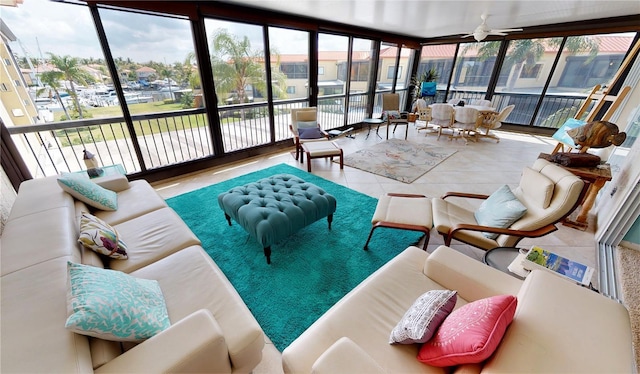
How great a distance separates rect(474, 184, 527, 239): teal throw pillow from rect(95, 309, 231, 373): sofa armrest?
1.98 meters

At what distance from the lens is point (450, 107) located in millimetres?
5402

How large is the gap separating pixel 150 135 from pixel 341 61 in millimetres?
4096

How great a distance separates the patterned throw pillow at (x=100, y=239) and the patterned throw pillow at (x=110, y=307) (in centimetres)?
50

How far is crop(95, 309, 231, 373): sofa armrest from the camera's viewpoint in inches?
32.9

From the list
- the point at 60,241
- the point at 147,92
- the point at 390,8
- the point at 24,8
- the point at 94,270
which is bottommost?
the point at 60,241

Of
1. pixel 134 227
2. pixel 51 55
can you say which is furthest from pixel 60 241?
pixel 51 55

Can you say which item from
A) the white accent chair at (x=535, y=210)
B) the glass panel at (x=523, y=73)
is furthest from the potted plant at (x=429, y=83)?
the white accent chair at (x=535, y=210)

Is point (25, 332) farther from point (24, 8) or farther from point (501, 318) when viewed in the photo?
point (24, 8)

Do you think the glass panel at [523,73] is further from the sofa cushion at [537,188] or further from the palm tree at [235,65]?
the palm tree at [235,65]

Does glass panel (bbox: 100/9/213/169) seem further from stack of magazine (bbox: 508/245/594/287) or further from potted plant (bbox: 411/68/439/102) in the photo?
potted plant (bbox: 411/68/439/102)

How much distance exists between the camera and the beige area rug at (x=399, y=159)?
3.86 metres

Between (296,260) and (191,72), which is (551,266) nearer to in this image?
(296,260)

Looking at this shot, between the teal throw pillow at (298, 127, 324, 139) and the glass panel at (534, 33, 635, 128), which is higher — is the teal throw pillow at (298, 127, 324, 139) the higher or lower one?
the lower one

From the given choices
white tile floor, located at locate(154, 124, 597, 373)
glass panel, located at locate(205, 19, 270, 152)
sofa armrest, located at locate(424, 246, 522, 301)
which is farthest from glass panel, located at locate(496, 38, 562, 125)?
sofa armrest, located at locate(424, 246, 522, 301)
